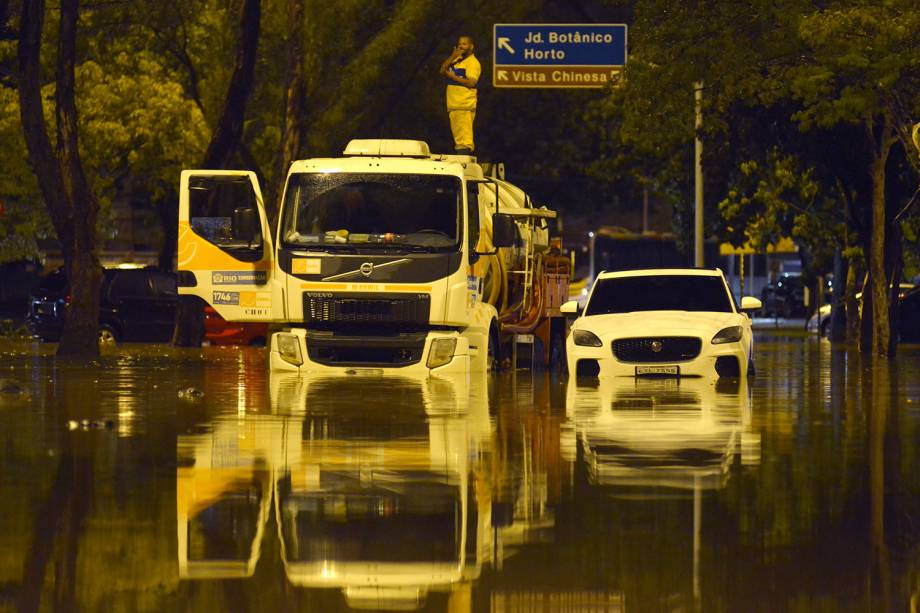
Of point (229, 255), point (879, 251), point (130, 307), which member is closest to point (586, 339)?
point (229, 255)

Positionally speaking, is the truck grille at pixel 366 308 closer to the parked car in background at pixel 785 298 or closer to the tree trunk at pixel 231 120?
the tree trunk at pixel 231 120

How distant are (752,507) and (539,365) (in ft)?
63.0

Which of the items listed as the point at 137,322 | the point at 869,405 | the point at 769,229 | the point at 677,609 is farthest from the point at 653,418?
the point at 769,229

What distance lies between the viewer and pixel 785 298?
262ft

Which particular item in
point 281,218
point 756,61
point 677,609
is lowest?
point 677,609

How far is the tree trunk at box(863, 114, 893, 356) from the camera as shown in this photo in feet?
127

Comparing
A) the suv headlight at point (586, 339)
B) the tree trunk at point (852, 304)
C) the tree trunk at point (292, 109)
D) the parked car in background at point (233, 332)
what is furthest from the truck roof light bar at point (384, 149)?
the tree trunk at point (852, 304)

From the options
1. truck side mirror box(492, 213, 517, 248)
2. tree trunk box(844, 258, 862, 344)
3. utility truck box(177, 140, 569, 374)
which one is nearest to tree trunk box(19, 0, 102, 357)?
utility truck box(177, 140, 569, 374)

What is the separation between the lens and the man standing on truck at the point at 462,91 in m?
33.1

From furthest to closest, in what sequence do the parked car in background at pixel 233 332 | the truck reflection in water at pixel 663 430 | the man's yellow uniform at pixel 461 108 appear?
1. the parked car in background at pixel 233 332
2. the man's yellow uniform at pixel 461 108
3. the truck reflection in water at pixel 663 430

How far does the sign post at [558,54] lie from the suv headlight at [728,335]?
15.4 m

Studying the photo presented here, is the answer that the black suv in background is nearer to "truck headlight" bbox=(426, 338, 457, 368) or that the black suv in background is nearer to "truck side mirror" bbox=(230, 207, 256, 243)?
"truck side mirror" bbox=(230, 207, 256, 243)

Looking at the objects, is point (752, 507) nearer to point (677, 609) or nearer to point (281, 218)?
point (677, 609)

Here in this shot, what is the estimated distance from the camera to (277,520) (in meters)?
12.3
